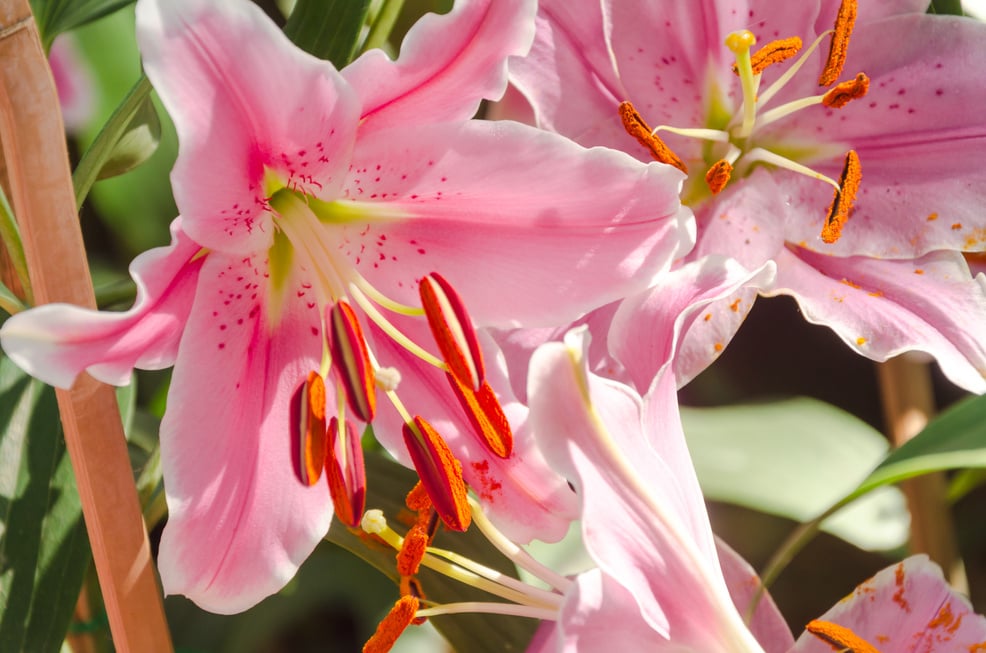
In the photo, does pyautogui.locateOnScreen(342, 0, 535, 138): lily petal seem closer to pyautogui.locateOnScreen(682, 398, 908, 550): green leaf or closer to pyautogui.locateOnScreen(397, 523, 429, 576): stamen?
pyautogui.locateOnScreen(397, 523, 429, 576): stamen

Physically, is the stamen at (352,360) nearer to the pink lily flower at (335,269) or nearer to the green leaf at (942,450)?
the pink lily flower at (335,269)

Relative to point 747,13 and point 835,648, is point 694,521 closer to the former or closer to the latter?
point 835,648

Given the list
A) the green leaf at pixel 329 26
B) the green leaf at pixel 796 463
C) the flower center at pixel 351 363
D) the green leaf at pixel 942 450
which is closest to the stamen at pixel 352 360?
the flower center at pixel 351 363

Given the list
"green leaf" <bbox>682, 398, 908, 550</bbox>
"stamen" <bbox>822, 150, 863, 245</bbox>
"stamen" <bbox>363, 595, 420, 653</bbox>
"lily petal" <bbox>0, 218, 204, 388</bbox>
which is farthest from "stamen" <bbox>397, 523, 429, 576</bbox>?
"green leaf" <bbox>682, 398, 908, 550</bbox>

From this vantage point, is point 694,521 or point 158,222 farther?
point 158,222

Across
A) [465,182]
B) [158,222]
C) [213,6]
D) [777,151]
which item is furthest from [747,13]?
[158,222]

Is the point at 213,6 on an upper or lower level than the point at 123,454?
upper
